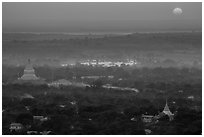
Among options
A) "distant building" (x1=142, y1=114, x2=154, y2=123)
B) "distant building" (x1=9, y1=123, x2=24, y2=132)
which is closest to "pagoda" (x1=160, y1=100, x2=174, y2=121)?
"distant building" (x1=142, y1=114, x2=154, y2=123)

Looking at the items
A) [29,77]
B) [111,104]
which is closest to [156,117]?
[111,104]

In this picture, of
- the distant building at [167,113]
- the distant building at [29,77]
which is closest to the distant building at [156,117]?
the distant building at [167,113]

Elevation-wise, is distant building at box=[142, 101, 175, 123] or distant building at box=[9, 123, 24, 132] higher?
distant building at box=[142, 101, 175, 123]

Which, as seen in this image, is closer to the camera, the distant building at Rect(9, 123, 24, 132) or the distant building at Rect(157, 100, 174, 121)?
the distant building at Rect(9, 123, 24, 132)

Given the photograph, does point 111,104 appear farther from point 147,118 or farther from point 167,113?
point 167,113

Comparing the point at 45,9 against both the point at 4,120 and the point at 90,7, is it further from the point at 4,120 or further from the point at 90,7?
the point at 4,120

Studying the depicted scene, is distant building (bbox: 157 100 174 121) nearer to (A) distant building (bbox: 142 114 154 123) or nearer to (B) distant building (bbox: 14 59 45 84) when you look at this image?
(A) distant building (bbox: 142 114 154 123)

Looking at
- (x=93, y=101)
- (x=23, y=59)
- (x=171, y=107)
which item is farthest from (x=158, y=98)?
(x=23, y=59)
